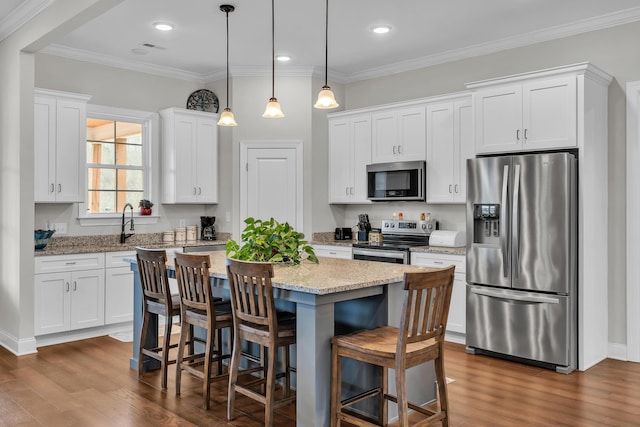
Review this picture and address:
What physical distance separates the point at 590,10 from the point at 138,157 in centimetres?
477

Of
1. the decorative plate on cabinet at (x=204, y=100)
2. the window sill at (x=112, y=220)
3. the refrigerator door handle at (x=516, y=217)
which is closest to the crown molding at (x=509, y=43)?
the refrigerator door handle at (x=516, y=217)

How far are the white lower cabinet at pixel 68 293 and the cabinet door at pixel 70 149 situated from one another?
2.14 feet

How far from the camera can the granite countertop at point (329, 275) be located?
111 inches

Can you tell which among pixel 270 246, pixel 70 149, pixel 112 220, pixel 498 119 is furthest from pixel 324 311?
pixel 112 220

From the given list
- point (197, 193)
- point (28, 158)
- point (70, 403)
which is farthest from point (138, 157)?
point (70, 403)

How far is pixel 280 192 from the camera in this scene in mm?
6332

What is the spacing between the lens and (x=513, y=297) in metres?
4.35

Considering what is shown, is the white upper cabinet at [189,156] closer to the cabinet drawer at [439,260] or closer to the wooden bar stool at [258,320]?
the cabinet drawer at [439,260]

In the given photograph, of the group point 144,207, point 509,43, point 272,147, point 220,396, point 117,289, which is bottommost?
point 220,396

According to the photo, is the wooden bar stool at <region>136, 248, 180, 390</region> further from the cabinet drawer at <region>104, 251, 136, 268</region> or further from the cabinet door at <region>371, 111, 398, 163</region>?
the cabinet door at <region>371, 111, 398, 163</region>

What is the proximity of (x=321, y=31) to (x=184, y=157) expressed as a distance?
87.1 inches

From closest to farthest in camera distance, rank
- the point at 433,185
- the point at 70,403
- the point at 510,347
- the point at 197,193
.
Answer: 1. the point at 70,403
2. the point at 510,347
3. the point at 433,185
4. the point at 197,193

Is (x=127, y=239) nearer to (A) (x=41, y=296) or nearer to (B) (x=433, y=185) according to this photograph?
(A) (x=41, y=296)

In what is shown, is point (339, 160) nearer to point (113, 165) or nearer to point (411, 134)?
point (411, 134)
